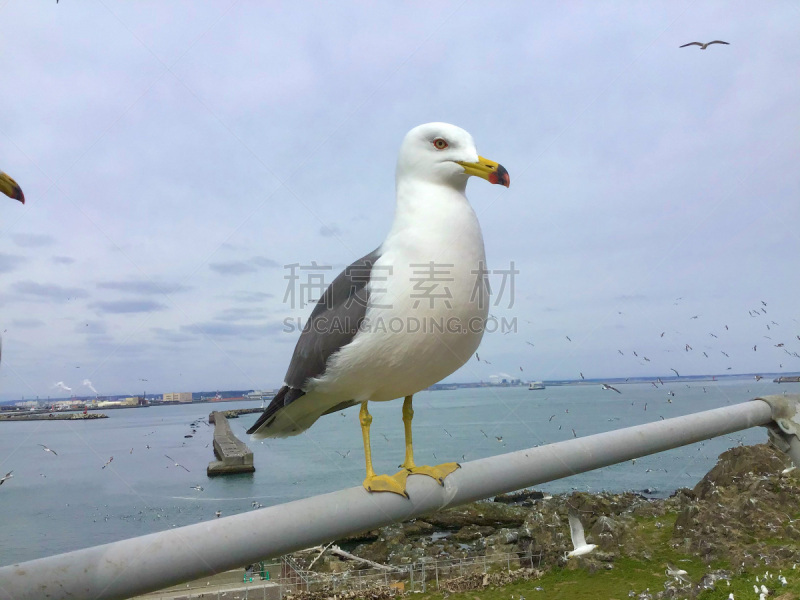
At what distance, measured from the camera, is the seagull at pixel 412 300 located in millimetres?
1991

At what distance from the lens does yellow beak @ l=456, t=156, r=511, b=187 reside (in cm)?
210

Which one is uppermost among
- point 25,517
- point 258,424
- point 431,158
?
point 431,158

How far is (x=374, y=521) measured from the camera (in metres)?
1.77

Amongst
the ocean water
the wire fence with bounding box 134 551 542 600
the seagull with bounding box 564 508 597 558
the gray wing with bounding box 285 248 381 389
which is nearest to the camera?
the gray wing with bounding box 285 248 381 389

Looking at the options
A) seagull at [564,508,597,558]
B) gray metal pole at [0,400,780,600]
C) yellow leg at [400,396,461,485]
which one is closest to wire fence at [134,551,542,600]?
seagull at [564,508,597,558]

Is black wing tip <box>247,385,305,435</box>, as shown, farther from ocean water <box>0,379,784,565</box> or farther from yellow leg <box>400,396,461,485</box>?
ocean water <box>0,379,784,565</box>

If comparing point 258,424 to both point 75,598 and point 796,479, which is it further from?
point 796,479

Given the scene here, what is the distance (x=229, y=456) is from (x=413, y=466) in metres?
38.9

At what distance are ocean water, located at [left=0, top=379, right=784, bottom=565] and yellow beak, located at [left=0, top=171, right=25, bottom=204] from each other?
1150 cm

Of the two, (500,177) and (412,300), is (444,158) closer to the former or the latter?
(500,177)

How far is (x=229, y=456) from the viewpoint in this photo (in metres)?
38.3

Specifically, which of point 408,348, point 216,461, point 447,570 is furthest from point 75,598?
point 216,461

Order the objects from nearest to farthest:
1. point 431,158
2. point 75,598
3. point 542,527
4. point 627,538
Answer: point 75,598 → point 431,158 → point 627,538 → point 542,527

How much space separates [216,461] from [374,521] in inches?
1630
